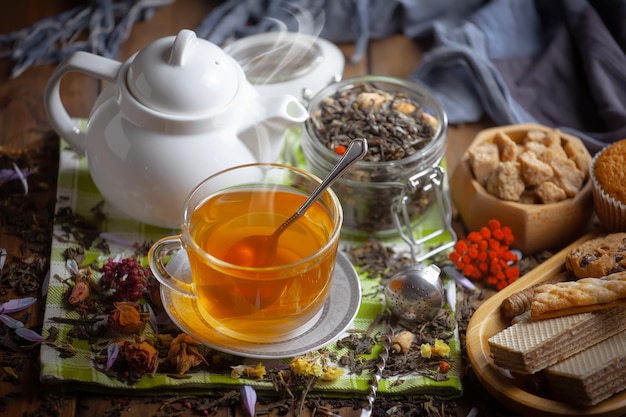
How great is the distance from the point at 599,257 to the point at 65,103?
1469mm

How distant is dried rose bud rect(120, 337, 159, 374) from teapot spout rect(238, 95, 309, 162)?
0.52m

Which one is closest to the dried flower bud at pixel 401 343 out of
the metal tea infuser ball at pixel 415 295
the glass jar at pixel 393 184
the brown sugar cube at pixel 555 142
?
the metal tea infuser ball at pixel 415 295

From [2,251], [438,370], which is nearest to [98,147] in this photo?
[2,251]

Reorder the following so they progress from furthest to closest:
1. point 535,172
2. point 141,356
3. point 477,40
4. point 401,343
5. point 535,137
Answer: point 477,40
point 535,137
point 535,172
point 401,343
point 141,356

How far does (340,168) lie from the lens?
1679 mm

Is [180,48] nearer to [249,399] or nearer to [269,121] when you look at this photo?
[269,121]

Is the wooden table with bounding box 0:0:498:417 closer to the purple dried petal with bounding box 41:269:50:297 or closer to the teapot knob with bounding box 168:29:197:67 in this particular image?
the purple dried petal with bounding box 41:269:50:297

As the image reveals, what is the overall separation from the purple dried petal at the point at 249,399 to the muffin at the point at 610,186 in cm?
90

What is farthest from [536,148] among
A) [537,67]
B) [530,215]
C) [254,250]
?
[254,250]

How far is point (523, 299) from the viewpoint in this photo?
1.77m

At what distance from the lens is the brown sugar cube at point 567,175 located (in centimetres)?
200

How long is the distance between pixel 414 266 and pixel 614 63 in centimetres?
98

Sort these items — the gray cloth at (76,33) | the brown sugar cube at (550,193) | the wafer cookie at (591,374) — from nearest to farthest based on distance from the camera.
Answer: the wafer cookie at (591,374) < the brown sugar cube at (550,193) < the gray cloth at (76,33)

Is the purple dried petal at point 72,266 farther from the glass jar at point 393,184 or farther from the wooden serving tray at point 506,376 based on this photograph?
the wooden serving tray at point 506,376
